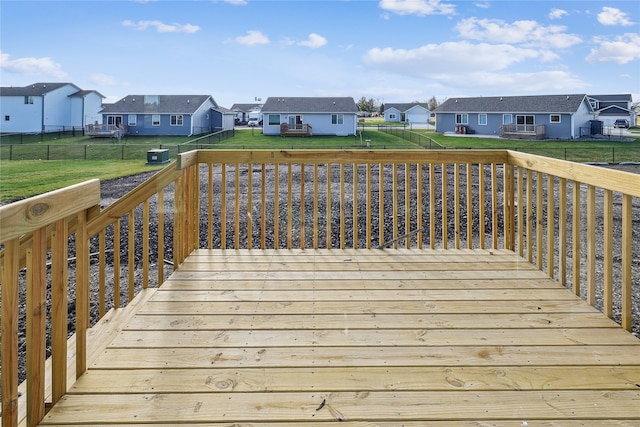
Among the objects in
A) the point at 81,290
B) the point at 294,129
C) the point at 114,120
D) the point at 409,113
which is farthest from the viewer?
the point at 409,113

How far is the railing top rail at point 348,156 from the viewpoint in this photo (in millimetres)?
2873

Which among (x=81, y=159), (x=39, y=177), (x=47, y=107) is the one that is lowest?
(x=39, y=177)

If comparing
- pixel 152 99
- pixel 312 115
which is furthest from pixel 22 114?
pixel 312 115

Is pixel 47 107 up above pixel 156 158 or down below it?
above

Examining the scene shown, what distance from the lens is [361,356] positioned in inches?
59.9

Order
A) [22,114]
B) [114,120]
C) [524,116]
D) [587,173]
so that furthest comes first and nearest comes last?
[114,120], [524,116], [22,114], [587,173]

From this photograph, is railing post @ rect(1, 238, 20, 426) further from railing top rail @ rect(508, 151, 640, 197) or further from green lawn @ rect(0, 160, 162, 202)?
green lawn @ rect(0, 160, 162, 202)

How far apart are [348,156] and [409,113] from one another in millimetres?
39108

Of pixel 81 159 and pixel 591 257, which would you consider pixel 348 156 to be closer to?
pixel 591 257

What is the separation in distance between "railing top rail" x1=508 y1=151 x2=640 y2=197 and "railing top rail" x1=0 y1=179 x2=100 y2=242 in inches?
76.8

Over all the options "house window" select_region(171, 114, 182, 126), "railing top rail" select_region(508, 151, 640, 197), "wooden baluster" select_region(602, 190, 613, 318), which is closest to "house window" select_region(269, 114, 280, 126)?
"house window" select_region(171, 114, 182, 126)

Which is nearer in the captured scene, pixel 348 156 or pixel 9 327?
pixel 9 327

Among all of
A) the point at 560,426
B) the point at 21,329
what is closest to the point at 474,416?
the point at 560,426

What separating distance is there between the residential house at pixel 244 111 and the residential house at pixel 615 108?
2486 cm
